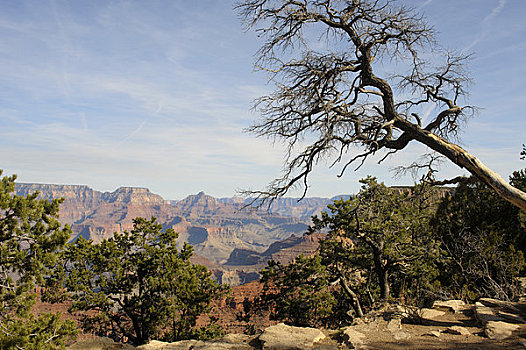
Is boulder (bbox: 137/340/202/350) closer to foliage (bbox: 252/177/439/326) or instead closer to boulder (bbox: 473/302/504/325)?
foliage (bbox: 252/177/439/326)

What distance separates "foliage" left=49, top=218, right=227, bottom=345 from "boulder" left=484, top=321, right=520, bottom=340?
10.8m

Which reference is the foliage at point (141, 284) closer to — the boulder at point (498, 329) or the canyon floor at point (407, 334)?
the canyon floor at point (407, 334)

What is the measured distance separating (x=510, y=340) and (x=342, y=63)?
7.37 meters

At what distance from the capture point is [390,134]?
862 centimetres

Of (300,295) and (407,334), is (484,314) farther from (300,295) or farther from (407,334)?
(300,295)

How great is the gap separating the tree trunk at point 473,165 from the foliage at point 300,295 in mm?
6784

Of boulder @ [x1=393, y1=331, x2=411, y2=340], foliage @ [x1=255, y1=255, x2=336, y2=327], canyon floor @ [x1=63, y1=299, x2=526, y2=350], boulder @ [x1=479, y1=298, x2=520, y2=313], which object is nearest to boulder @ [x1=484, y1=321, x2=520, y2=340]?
canyon floor @ [x1=63, y1=299, x2=526, y2=350]

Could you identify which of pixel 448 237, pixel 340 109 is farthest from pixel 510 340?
pixel 448 237

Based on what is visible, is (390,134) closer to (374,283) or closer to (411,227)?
(411,227)

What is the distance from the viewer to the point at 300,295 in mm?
13625

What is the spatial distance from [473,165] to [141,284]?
45.2ft

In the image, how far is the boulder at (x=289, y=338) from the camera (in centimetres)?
742

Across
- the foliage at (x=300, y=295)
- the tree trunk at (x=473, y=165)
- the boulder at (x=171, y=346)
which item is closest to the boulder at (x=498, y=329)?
the tree trunk at (x=473, y=165)

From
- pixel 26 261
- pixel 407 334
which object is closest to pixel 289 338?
pixel 407 334
